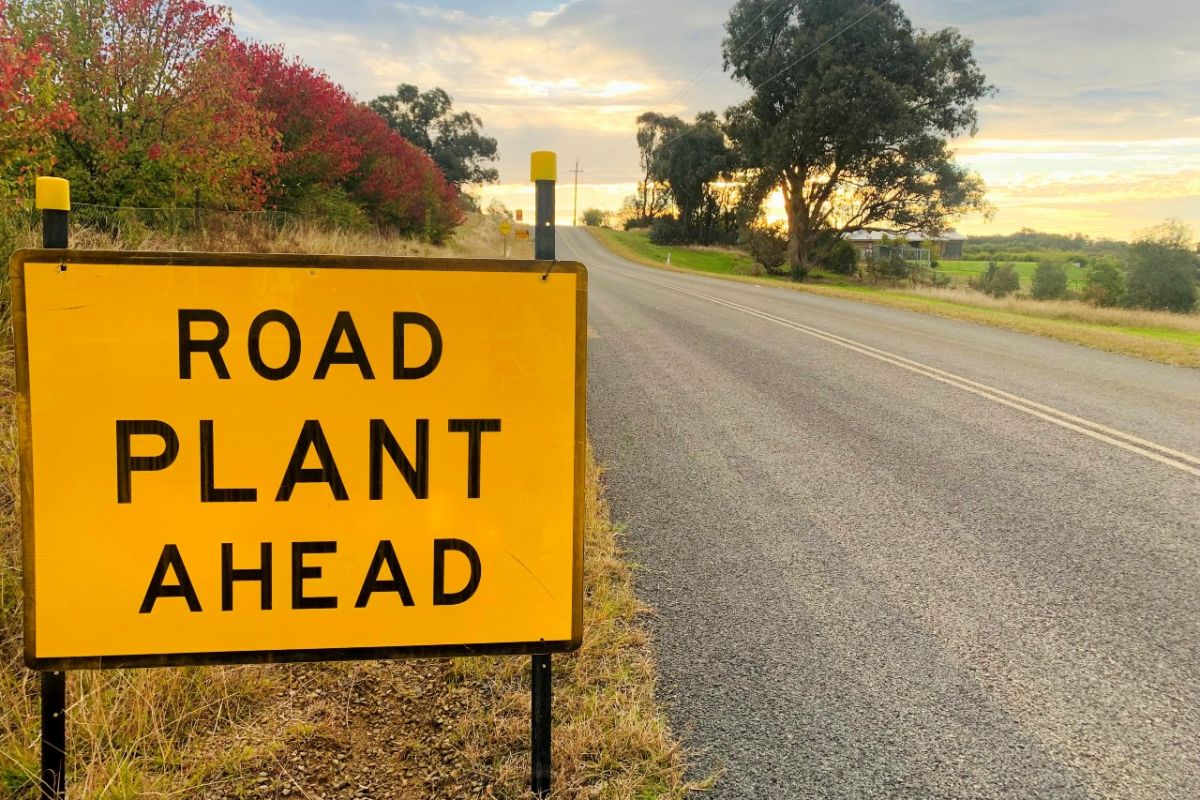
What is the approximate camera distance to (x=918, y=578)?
390 centimetres

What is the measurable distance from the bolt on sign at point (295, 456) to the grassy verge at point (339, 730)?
0.43 meters

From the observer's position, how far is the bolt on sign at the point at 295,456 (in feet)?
6.23

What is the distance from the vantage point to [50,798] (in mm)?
2018

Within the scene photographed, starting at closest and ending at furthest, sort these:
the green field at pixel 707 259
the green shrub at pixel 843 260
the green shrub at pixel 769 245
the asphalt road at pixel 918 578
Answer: the asphalt road at pixel 918 578 → the green shrub at pixel 769 245 → the green shrub at pixel 843 260 → the green field at pixel 707 259

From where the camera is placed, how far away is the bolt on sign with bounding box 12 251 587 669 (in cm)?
190

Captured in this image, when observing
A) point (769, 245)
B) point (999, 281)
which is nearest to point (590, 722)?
point (769, 245)

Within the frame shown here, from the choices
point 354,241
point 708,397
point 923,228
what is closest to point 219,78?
point 354,241

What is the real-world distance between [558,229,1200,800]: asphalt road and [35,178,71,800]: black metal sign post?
1.73 m

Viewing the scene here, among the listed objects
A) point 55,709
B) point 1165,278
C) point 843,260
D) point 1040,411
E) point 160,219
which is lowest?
point 55,709

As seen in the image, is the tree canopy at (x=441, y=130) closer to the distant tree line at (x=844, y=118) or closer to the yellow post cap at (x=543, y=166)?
the distant tree line at (x=844, y=118)

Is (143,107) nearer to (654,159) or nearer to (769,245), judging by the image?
(769,245)

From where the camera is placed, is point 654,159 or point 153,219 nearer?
point 153,219

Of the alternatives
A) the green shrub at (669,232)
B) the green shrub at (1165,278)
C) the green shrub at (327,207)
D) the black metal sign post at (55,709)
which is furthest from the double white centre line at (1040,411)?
the green shrub at (669,232)

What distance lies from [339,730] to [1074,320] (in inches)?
942
